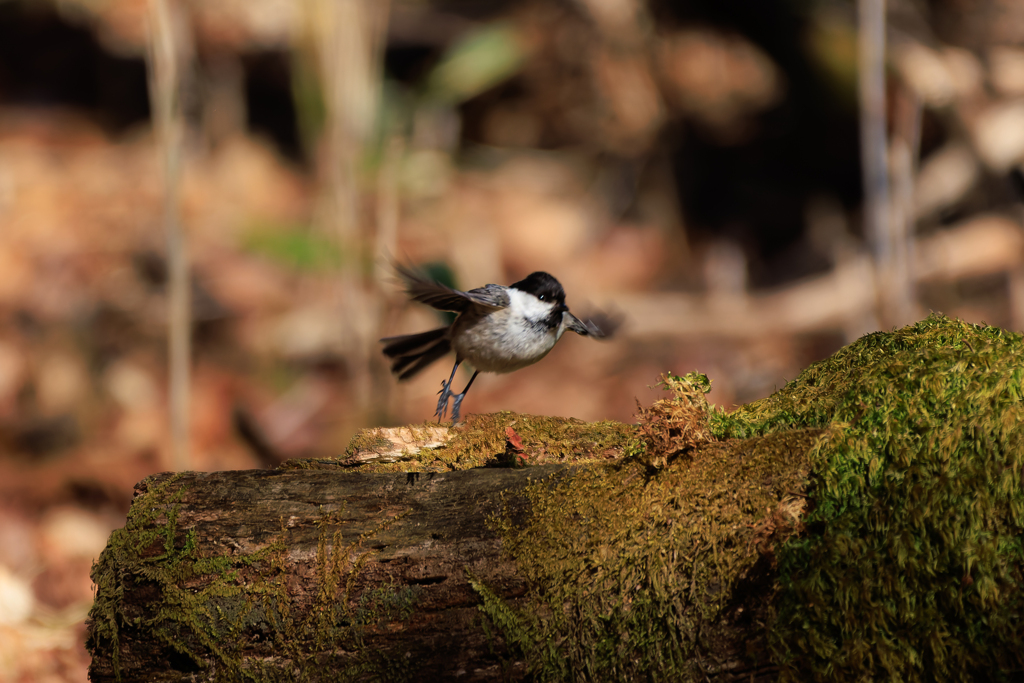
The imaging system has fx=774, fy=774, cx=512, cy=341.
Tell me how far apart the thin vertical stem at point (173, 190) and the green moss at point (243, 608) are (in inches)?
69.9

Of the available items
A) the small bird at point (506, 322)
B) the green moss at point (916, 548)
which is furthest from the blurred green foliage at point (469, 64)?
the green moss at point (916, 548)

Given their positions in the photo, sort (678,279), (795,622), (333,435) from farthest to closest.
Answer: (678,279) < (333,435) < (795,622)

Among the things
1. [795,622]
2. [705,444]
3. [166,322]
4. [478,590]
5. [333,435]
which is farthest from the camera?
[166,322]

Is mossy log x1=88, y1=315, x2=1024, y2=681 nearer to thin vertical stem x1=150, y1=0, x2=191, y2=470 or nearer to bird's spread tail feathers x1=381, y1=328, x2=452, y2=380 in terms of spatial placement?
bird's spread tail feathers x1=381, y1=328, x2=452, y2=380

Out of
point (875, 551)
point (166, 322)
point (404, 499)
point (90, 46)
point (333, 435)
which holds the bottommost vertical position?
point (875, 551)

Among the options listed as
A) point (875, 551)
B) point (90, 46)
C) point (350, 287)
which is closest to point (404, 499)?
point (875, 551)

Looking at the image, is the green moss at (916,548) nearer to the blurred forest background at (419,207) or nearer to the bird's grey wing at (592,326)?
the bird's grey wing at (592,326)

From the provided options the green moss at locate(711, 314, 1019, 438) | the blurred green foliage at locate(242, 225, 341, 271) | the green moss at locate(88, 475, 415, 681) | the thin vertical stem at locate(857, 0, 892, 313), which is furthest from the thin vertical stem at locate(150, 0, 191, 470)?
the thin vertical stem at locate(857, 0, 892, 313)

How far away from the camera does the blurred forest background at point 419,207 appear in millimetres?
4438

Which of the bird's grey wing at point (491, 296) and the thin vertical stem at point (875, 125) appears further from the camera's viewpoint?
the thin vertical stem at point (875, 125)

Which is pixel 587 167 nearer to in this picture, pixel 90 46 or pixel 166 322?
pixel 166 322

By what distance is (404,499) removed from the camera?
1.91 metres

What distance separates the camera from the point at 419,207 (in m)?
7.45

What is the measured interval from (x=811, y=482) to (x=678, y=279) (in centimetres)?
566
